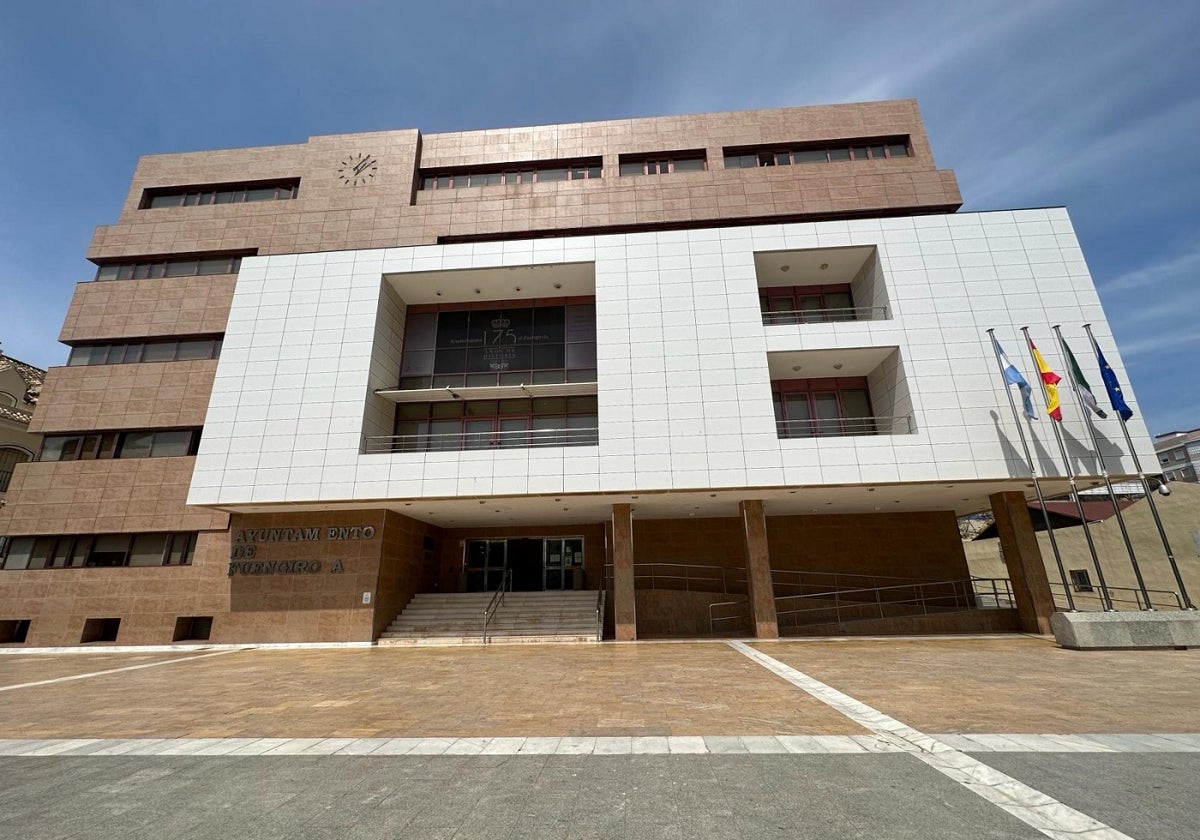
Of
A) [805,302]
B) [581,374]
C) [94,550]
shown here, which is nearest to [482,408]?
[581,374]

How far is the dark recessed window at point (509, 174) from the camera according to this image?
26031 millimetres

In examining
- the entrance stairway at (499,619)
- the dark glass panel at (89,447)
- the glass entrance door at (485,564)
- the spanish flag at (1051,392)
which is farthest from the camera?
the glass entrance door at (485,564)

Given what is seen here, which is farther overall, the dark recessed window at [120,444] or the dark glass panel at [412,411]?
the dark glass panel at [412,411]

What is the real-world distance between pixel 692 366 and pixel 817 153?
15.5 m

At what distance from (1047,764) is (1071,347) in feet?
61.3

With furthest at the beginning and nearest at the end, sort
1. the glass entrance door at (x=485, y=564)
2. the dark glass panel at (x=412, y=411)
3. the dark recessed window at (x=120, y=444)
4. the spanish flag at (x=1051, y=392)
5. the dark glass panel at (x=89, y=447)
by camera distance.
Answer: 1. the glass entrance door at (x=485, y=564)
2. the dark glass panel at (x=412, y=411)
3. the dark glass panel at (x=89, y=447)
4. the dark recessed window at (x=120, y=444)
5. the spanish flag at (x=1051, y=392)

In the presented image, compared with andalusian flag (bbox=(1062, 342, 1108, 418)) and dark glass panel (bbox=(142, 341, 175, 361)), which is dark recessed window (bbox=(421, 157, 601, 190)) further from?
andalusian flag (bbox=(1062, 342, 1108, 418))

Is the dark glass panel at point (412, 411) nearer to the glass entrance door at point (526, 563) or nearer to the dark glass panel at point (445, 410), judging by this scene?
the dark glass panel at point (445, 410)

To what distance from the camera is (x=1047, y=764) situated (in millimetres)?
4875

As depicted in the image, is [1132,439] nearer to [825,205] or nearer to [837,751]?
[825,205]

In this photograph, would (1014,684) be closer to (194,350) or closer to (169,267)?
(194,350)

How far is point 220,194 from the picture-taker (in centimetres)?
2628

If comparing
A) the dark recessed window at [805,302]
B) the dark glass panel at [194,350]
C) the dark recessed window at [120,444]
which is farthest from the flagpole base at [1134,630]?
the dark glass panel at [194,350]

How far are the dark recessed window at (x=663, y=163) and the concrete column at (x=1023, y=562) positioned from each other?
19896mm
